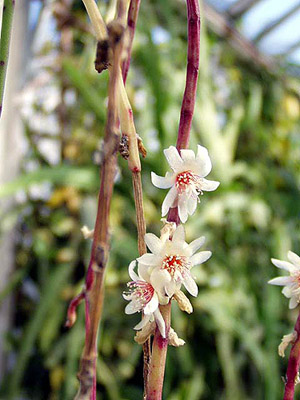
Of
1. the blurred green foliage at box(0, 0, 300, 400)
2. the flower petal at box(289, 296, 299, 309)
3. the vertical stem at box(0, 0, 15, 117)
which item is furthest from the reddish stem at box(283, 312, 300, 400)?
the blurred green foliage at box(0, 0, 300, 400)

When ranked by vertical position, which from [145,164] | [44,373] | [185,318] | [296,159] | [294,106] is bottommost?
[44,373]

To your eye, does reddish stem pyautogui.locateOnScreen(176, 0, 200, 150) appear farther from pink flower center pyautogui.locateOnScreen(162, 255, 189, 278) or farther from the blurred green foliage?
the blurred green foliage

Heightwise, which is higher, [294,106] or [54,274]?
[294,106]

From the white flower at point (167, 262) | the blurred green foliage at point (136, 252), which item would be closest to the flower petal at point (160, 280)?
the white flower at point (167, 262)

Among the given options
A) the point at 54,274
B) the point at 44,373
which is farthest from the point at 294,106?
the point at 44,373

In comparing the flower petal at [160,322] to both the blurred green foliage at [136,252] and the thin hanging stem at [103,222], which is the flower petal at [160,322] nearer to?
the thin hanging stem at [103,222]

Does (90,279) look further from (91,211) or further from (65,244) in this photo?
(65,244)
